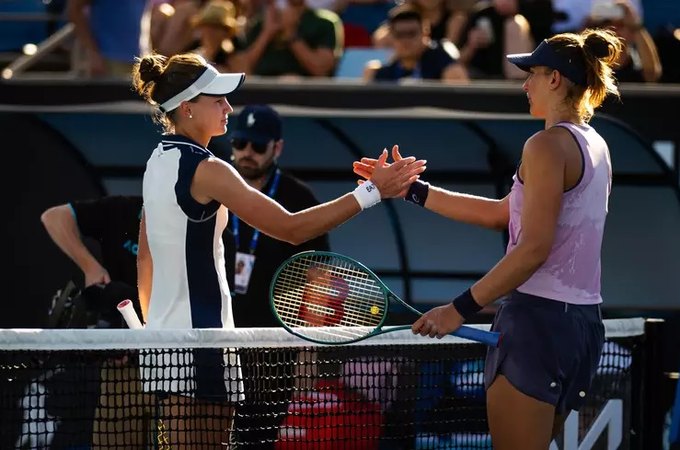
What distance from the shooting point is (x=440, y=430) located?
546 cm

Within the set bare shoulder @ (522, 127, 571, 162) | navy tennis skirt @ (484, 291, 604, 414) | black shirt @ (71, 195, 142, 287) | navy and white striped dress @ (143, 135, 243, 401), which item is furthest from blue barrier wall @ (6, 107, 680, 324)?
bare shoulder @ (522, 127, 571, 162)

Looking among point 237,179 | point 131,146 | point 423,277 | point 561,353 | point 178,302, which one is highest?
point 131,146

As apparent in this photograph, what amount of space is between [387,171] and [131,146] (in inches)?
151

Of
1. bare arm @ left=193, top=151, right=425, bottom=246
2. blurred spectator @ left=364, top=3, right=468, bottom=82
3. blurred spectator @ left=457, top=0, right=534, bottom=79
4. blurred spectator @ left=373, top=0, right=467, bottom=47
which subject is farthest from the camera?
blurred spectator @ left=373, top=0, right=467, bottom=47

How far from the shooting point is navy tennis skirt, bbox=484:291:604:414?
→ 416 centimetres

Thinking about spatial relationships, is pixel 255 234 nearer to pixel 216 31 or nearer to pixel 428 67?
pixel 428 67

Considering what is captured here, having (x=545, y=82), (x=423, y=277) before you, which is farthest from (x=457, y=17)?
(x=545, y=82)

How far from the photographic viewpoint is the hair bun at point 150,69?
4676mm

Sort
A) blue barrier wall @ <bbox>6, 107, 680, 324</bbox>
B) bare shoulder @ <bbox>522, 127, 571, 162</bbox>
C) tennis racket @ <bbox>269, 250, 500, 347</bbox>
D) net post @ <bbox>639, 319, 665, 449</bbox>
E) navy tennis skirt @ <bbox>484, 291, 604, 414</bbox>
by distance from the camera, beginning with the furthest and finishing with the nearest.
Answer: blue barrier wall @ <bbox>6, 107, 680, 324</bbox> < net post @ <bbox>639, 319, 665, 449</bbox> < tennis racket @ <bbox>269, 250, 500, 347</bbox> < navy tennis skirt @ <bbox>484, 291, 604, 414</bbox> < bare shoulder @ <bbox>522, 127, 571, 162</bbox>

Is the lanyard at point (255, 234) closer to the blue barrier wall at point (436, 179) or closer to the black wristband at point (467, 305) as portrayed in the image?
the blue barrier wall at point (436, 179)

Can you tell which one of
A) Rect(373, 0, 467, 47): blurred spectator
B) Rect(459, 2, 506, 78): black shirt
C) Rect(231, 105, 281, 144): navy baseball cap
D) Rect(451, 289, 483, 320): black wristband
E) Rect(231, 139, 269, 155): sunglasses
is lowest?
Rect(451, 289, 483, 320): black wristband

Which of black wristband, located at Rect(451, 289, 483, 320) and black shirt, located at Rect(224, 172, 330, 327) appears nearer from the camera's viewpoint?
black wristband, located at Rect(451, 289, 483, 320)

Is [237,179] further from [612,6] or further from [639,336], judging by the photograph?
[612,6]

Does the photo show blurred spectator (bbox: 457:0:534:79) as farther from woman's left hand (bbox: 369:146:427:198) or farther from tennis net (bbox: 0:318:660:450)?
woman's left hand (bbox: 369:146:427:198)
